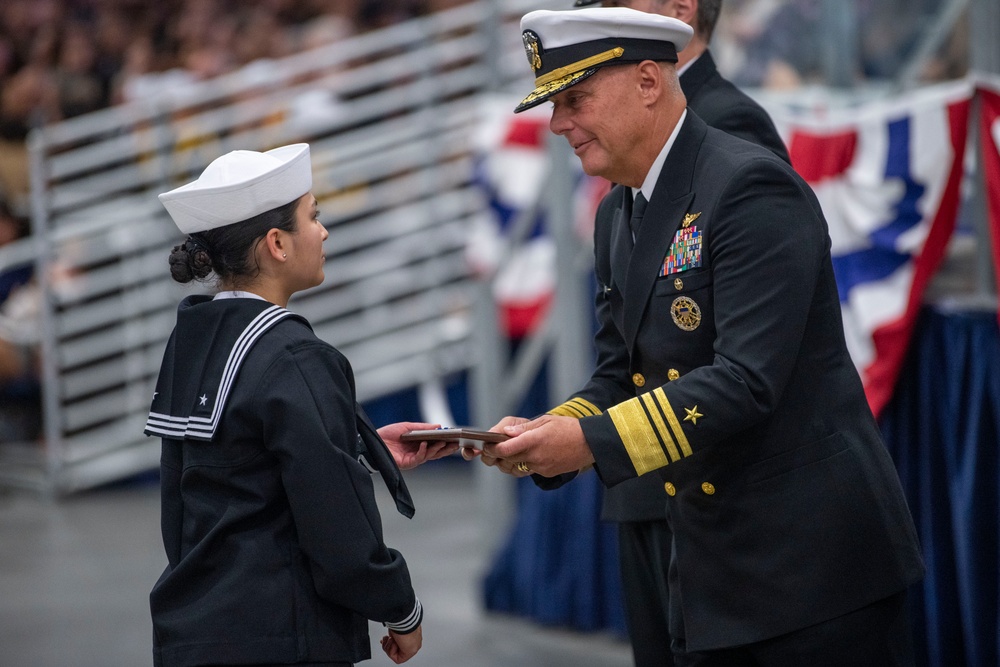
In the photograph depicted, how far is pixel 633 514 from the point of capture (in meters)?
2.55

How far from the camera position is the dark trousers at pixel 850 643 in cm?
203

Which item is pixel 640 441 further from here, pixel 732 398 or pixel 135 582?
pixel 135 582

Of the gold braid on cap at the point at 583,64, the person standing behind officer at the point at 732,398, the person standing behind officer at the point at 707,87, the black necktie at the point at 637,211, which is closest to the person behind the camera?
the person standing behind officer at the point at 732,398

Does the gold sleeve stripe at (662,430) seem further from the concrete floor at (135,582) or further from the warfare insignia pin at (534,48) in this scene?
the concrete floor at (135,582)

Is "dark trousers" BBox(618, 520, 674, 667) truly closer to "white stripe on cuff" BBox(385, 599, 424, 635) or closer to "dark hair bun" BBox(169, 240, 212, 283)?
"white stripe on cuff" BBox(385, 599, 424, 635)

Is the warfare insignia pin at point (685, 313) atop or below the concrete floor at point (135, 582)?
atop

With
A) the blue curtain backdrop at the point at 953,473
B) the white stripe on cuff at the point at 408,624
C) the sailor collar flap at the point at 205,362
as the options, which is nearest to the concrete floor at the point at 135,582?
the blue curtain backdrop at the point at 953,473

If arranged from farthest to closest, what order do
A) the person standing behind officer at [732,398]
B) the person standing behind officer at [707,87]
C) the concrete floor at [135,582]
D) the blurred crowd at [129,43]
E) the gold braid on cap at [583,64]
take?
the blurred crowd at [129,43]
the concrete floor at [135,582]
the person standing behind officer at [707,87]
the gold braid on cap at [583,64]
the person standing behind officer at [732,398]

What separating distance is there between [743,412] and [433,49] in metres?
5.89

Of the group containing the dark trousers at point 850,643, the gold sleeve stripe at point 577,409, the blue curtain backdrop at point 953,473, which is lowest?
the blue curtain backdrop at point 953,473

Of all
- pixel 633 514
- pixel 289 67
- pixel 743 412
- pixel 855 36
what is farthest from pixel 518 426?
pixel 289 67

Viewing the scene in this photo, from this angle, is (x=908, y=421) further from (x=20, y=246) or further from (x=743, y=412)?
(x=20, y=246)

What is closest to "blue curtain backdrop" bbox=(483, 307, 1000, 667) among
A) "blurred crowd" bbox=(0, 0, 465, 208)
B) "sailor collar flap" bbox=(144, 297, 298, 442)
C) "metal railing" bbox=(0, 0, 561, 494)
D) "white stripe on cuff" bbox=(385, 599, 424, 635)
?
"white stripe on cuff" bbox=(385, 599, 424, 635)

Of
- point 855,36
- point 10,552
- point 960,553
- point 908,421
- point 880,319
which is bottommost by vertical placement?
point 10,552
